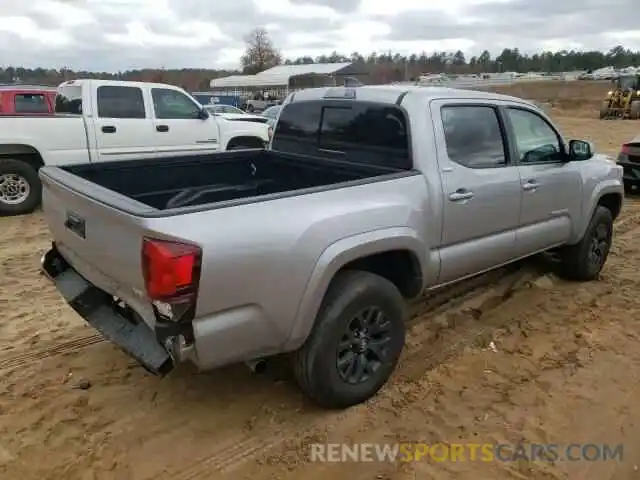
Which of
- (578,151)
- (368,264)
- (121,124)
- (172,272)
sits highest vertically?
(121,124)

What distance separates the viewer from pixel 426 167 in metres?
3.61

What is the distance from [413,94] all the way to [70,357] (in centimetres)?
294

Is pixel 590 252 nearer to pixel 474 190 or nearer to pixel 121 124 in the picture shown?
pixel 474 190

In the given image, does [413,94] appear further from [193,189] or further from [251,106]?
[251,106]

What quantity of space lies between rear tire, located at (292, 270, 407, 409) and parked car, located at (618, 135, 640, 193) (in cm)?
845

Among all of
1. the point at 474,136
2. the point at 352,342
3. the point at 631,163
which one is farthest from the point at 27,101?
the point at 631,163

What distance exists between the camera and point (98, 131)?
888 centimetres

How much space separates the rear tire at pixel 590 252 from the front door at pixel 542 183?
13.2 inches

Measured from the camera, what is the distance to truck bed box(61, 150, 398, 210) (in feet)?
13.0

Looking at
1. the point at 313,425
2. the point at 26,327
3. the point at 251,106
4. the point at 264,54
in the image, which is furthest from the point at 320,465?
the point at 264,54

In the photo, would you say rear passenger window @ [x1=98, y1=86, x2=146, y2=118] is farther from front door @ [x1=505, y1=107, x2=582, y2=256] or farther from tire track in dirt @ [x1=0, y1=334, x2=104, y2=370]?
front door @ [x1=505, y1=107, x2=582, y2=256]

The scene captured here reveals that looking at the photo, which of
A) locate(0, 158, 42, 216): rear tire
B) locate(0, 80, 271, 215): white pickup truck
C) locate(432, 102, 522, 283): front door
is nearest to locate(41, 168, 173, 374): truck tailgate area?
locate(432, 102, 522, 283): front door

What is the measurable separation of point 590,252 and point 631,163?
19.3ft

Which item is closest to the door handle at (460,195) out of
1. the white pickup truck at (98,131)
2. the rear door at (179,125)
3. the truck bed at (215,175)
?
the truck bed at (215,175)
